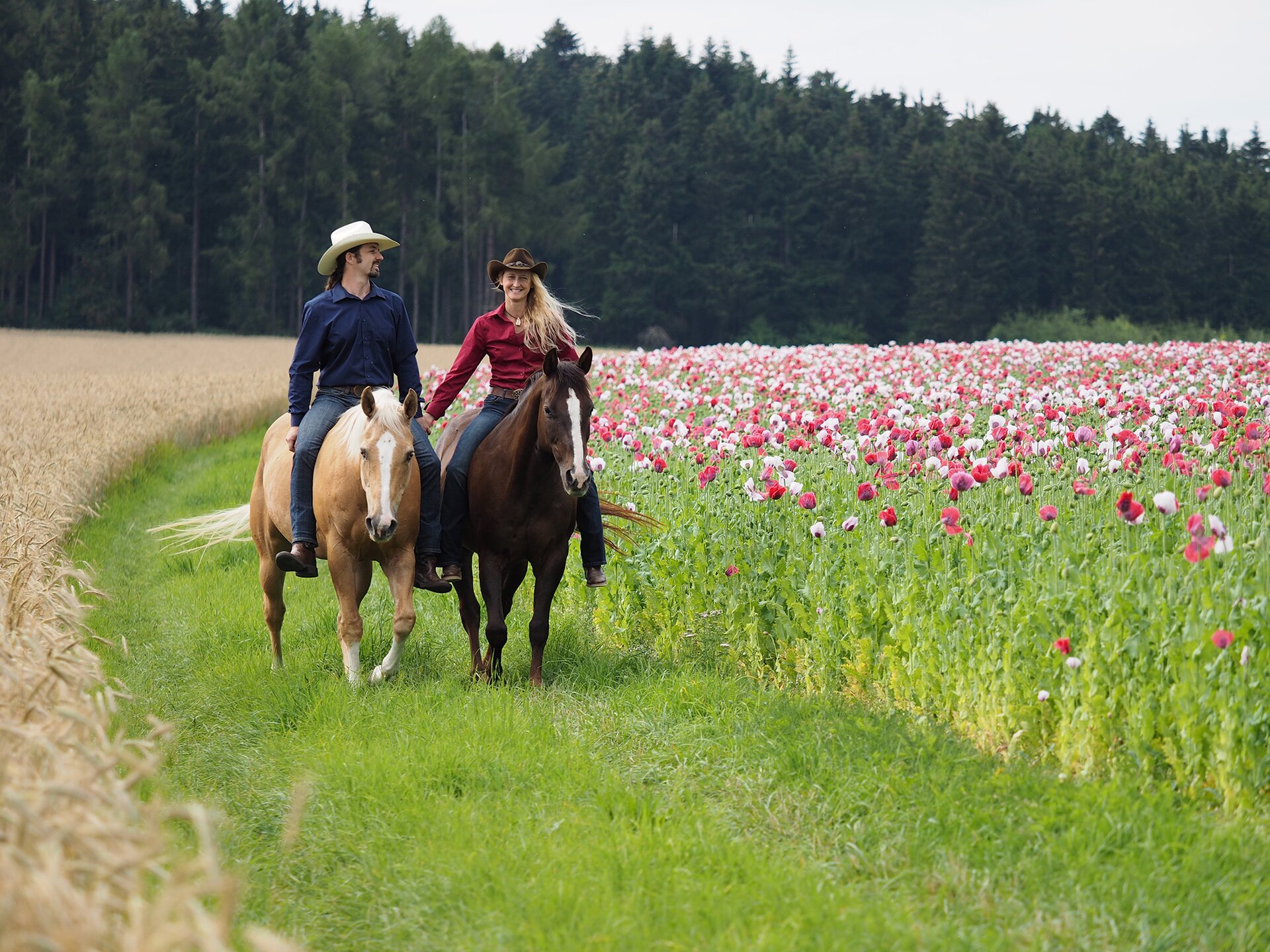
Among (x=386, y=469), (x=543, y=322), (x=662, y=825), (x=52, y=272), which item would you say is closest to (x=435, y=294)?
(x=52, y=272)

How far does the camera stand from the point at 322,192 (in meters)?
67.3

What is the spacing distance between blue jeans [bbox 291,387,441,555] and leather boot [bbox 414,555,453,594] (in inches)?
2.0

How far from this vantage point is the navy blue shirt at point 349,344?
7961 mm

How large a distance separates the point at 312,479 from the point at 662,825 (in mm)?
3772

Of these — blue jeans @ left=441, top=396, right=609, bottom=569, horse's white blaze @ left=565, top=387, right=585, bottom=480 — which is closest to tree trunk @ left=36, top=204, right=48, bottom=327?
blue jeans @ left=441, top=396, right=609, bottom=569

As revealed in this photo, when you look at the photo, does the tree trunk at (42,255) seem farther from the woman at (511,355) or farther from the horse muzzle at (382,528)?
the horse muzzle at (382,528)

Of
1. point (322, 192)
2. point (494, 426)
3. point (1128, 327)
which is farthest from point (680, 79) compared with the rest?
point (494, 426)

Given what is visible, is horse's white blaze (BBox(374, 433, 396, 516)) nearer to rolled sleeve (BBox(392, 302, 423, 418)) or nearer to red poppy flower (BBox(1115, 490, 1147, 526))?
rolled sleeve (BBox(392, 302, 423, 418))

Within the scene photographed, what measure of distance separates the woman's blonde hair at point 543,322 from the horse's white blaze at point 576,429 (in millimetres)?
799

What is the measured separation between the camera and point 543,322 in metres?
7.78

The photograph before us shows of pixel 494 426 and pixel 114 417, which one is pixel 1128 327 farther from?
pixel 494 426

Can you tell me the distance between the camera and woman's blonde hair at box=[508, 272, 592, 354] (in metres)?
7.75

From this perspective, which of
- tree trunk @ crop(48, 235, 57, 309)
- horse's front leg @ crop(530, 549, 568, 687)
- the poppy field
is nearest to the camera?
the poppy field

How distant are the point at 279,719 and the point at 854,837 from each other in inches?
144
